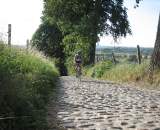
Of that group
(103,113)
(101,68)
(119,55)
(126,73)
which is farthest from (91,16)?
(103,113)

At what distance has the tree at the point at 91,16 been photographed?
45.1 m

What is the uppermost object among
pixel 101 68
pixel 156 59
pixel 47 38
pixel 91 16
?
pixel 91 16

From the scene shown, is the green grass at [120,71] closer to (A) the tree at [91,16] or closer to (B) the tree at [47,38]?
(A) the tree at [91,16]

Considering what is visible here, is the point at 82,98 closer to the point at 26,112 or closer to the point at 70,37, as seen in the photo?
the point at 26,112

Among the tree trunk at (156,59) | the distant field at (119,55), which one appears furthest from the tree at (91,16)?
the tree trunk at (156,59)

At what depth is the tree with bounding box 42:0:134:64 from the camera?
4506 centimetres

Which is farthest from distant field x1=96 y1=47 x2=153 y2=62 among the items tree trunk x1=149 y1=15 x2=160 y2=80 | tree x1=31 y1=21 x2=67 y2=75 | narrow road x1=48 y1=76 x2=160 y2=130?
narrow road x1=48 y1=76 x2=160 y2=130

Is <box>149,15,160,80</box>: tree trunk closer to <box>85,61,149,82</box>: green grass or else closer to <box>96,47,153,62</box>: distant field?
<box>85,61,149,82</box>: green grass

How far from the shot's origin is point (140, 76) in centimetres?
2838

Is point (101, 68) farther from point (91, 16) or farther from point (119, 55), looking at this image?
point (119, 55)

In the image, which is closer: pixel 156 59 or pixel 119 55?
pixel 156 59

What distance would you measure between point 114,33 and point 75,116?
36068 millimetres

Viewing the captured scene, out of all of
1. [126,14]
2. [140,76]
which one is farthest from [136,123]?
[126,14]

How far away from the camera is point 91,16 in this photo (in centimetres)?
4469
